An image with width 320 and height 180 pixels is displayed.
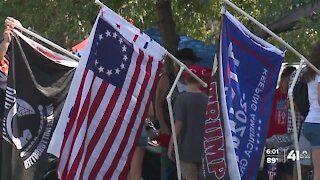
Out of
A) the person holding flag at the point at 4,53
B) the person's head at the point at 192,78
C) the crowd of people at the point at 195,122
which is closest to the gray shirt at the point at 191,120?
the crowd of people at the point at 195,122

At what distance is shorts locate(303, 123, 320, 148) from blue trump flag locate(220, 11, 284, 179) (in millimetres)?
723

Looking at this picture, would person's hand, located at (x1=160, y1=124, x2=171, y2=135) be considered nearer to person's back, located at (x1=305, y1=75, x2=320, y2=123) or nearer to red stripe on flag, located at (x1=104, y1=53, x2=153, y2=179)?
red stripe on flag, located at (x1=104, y1=53, x2=153, y2=179)

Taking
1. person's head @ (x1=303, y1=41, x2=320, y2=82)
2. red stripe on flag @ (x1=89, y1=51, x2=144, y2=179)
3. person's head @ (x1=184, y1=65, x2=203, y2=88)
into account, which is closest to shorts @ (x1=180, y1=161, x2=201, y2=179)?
person's head @ (x1=184, y1=65, x2=203, y2=88)

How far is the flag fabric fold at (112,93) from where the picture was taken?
7180mm

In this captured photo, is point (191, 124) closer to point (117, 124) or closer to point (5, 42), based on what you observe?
point (117, 124)

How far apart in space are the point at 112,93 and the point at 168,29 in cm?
393

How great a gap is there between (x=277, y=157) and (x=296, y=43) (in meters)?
2.27

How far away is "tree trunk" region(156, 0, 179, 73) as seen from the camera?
35.4 ft

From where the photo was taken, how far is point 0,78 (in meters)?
8.27

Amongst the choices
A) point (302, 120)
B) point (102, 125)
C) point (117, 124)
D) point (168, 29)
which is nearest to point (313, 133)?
point (302, 120)

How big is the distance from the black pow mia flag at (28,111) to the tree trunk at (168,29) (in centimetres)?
295

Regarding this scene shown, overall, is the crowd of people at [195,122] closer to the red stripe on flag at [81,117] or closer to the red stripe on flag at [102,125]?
the red stripe on flag at [81,117]

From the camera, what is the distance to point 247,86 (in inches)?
269

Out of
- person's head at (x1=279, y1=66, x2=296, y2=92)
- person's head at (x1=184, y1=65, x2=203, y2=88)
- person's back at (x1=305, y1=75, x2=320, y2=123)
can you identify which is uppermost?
person's head at (x1=279, y1=66, x2=296, y2=92)
